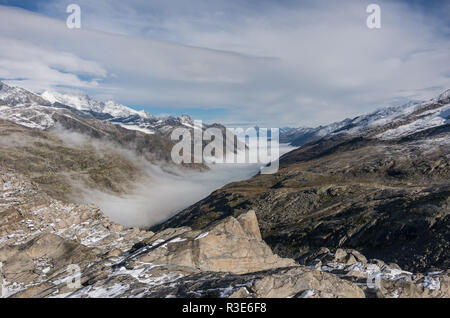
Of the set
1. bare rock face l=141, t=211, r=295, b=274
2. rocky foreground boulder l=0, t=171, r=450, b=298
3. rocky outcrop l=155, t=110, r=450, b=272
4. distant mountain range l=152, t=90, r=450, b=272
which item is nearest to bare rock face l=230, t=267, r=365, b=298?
rocky foreground boulder l=0, t=171, r=450, b=298

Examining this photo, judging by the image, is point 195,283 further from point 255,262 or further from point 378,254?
point 378,254

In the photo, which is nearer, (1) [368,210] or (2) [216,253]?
(2) [216,253]

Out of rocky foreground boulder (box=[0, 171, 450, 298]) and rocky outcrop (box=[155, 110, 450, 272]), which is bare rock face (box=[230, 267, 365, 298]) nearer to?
rocky foreground boulder (box=[0, 171, 450, 298])

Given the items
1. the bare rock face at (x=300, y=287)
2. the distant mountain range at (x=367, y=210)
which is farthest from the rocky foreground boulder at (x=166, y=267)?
the distant mountain range at (x=367, y=210)

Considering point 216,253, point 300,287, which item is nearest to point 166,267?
point 216,253

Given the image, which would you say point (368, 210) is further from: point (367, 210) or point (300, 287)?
point (300, 287)
